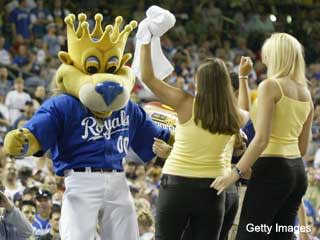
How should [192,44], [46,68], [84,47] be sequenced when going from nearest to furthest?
[84,47], [46,68], [192,44]

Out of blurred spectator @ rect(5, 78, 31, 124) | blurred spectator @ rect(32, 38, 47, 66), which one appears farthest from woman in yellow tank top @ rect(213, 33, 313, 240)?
blurred spectator @ rect(32, 38, 47, 66)

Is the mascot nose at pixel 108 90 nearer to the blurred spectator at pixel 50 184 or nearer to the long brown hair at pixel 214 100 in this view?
the long brown hair at pixel 214 100

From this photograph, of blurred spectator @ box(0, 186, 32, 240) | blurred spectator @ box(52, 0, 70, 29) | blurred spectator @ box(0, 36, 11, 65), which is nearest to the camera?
blurred spectator @ box(0, 186, 32, 240)

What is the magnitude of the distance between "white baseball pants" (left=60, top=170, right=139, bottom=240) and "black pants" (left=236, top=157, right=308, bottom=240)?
59 cm

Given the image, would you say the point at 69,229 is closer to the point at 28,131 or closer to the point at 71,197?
the point at 71,197

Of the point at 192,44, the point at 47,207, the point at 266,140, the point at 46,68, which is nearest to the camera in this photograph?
the point at 266,140

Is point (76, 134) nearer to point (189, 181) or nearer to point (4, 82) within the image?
point (189, 181)

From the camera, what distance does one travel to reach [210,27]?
15.1 meters

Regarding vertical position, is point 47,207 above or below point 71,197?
below

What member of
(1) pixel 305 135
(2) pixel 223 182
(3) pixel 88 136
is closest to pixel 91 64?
(3) pixel 88 136

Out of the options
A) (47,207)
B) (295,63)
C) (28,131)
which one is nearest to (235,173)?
(295,63)

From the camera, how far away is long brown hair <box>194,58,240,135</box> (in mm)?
4449

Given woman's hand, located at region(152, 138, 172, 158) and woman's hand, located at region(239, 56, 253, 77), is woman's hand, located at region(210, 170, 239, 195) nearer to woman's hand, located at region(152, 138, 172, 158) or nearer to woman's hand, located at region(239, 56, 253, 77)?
woman's hand, located at region(152, 138, 172, 158)

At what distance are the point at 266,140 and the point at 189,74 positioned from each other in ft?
28.8
